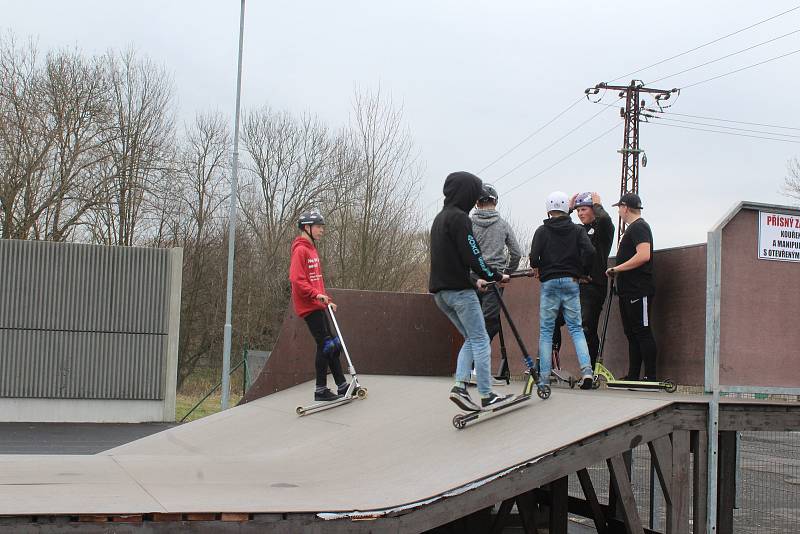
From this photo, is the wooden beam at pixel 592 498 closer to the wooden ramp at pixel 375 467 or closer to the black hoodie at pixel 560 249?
the wooden ramp at pixel 375 467

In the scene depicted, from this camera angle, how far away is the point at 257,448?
801 centimetres

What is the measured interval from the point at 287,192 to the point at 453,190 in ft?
89.8

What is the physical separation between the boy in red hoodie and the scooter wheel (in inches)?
99.1

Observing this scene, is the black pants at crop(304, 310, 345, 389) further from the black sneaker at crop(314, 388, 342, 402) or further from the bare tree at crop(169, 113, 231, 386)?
the bare tree at crop(169, 113, 231, 386)

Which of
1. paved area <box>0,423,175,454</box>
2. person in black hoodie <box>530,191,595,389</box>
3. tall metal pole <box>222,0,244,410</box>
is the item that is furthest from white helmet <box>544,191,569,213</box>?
tall metal pole <box>222,0,244,410</box>

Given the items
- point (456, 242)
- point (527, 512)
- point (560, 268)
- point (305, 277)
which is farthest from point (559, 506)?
point (305, 277)

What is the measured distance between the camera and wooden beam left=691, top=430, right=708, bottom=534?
552cm

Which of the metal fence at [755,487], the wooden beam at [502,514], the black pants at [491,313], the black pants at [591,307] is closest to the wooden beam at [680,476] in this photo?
the wooden beam at [502,514]

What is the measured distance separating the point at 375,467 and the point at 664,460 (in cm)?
197

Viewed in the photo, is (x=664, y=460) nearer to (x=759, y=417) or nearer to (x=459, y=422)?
(x=759, y=417)

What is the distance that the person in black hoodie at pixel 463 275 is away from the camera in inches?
232

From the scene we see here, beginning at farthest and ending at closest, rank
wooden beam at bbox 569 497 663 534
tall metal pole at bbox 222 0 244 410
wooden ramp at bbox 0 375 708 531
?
1. tall metal pole at bbox 222 0 244 410
2. wooden beam at bbox 569 497 663 534
3. wooden ramp at bbox 0 375 708 531

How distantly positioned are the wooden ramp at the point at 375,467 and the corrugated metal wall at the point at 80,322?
11525 millimetres

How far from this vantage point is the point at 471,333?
232 inches
